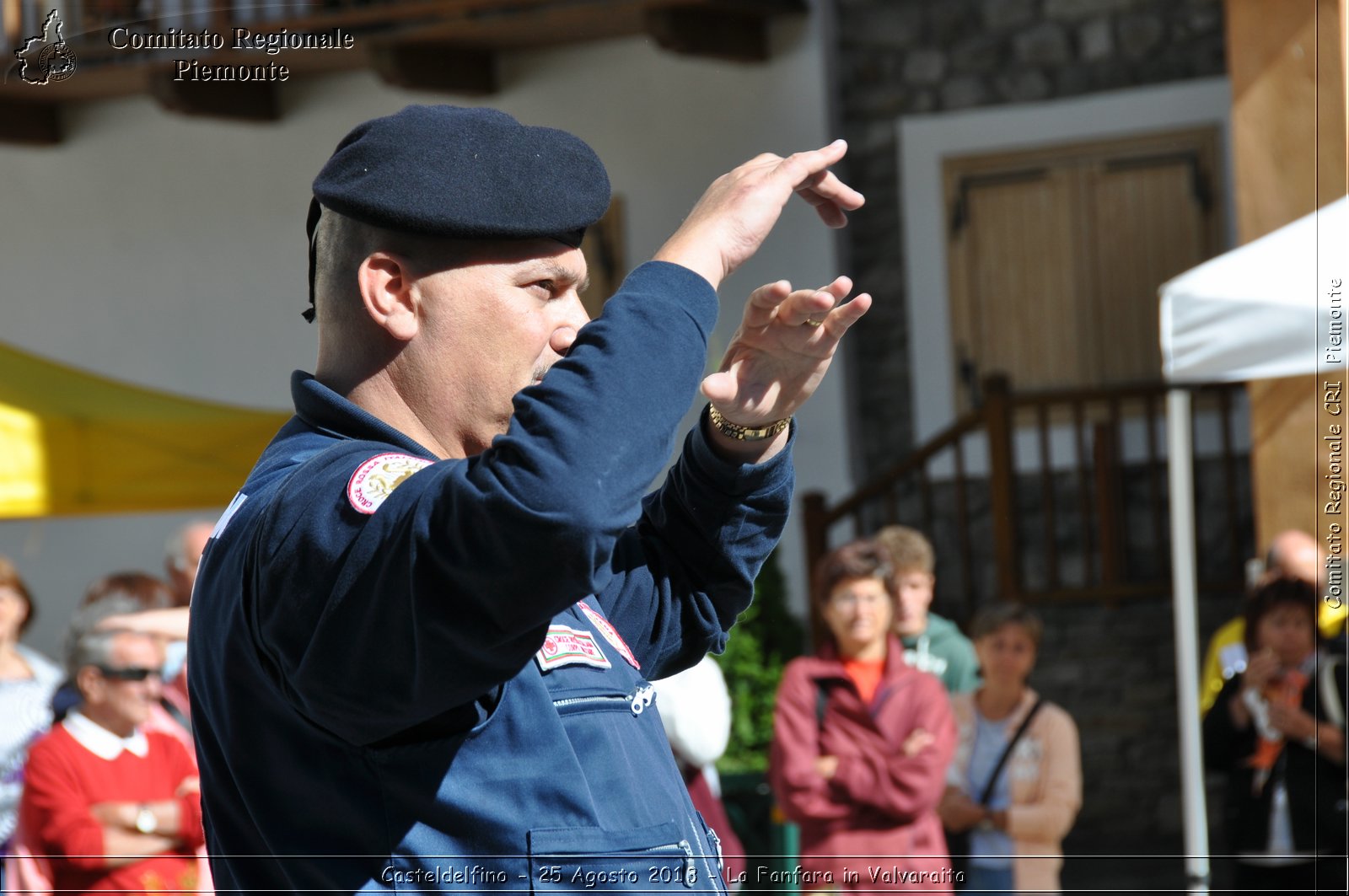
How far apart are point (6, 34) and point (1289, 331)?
23.0 feet

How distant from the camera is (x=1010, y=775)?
15.0 feet

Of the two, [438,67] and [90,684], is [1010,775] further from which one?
[438,67]

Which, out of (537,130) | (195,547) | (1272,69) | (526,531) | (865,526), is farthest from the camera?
(865,526)

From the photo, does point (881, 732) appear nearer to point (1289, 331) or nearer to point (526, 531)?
point (1289, 331)

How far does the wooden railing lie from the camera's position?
26.2 ft

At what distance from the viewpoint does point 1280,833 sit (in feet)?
13.6

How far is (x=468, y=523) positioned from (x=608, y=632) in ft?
1.41

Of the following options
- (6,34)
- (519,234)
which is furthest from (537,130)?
(6,34)

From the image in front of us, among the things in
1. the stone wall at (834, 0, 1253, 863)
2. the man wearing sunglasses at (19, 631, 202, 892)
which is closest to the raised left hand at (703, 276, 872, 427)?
the man wearing sunglasses at (19, 631, 202, 892)

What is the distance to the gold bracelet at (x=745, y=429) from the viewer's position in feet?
5.11

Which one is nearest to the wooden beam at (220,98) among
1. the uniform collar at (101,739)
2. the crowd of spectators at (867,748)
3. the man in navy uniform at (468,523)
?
the crowd of spectators at (867,748)

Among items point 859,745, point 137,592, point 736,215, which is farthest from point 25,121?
point 736,215

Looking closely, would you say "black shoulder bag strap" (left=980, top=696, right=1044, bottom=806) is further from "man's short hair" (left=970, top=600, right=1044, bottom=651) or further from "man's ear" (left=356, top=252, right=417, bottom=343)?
"man's ear" (left=356, top=252, right=417, bottom=343)

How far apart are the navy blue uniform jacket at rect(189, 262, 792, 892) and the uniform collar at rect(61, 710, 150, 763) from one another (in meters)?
2.40
